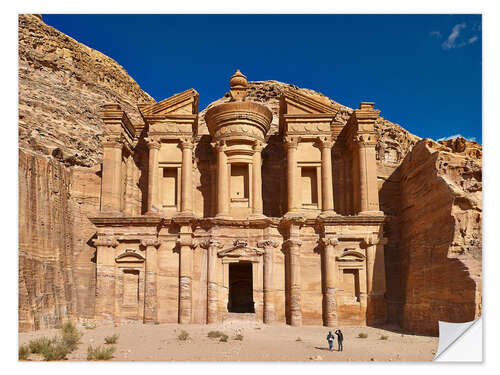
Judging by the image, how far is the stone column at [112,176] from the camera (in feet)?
70.2

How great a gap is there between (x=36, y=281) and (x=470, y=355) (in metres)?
14.0

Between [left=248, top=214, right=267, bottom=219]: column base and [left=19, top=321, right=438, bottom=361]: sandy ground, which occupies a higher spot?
[left=248, top=214, right=267, bottom=219]: column base

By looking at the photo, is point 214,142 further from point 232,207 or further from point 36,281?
point 36,281

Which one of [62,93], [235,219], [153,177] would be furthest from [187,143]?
[62,93]

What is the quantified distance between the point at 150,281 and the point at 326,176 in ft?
30.6

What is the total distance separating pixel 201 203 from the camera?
23.5 metres

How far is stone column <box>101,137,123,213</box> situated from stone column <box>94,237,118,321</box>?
5.64 ft

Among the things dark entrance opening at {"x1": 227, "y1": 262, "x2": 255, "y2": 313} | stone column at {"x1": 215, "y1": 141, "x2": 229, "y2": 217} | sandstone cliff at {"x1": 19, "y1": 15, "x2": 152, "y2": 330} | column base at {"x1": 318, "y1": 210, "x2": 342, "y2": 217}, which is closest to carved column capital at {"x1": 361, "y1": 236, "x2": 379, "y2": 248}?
column base at {"x1": 318, "y1": 210, "x2": 342, "y2": 217}

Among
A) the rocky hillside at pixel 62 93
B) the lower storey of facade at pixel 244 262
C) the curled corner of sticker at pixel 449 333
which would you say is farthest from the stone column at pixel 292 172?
the rocky hillside at pixel 62 93

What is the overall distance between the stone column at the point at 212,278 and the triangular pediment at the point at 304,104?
300 inches

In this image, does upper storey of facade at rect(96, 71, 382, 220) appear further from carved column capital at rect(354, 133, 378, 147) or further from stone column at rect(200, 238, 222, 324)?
stone column at rect(200, 238, 222, 324)

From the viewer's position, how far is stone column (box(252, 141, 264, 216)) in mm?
21469

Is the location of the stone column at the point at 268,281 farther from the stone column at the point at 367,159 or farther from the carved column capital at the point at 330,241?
the stone column at the point at 367,159

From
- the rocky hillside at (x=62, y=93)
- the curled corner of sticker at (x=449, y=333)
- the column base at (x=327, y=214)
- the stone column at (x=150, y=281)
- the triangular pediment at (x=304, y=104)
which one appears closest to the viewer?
the curled corner of sticker at (x=449, y=333)
